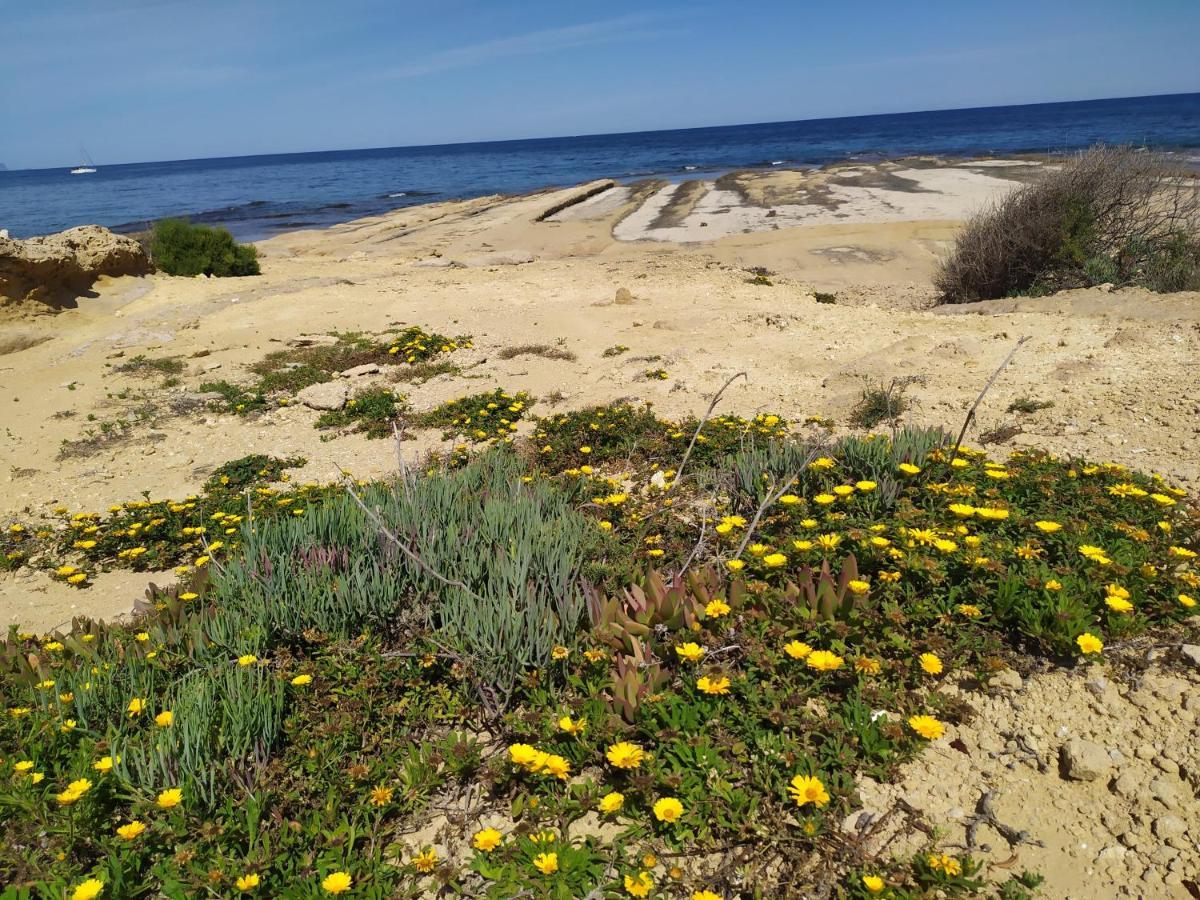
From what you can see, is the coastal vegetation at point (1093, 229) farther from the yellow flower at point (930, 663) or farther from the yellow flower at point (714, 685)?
the yellow flower at point (714, 685)

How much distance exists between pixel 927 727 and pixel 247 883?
212 centimetres

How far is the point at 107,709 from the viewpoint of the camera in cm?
270

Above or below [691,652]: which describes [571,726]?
below

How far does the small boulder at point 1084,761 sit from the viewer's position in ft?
7.43

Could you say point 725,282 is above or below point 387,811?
above

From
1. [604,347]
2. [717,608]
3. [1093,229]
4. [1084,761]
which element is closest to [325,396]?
[604,347]

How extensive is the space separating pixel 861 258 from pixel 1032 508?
545 inches

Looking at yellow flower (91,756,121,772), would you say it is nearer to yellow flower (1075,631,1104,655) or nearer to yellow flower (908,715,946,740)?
yellow flower (908,715,946,740)

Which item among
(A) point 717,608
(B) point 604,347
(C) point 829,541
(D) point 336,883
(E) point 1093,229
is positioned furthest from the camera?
(E) point 1093,229

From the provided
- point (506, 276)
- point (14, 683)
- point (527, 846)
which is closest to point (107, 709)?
point (14, 683)

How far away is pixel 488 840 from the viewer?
212cm

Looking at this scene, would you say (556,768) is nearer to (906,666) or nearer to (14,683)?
(906,666)

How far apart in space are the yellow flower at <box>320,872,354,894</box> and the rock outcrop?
1323 cm

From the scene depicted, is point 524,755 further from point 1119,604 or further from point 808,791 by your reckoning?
point 1119,604
